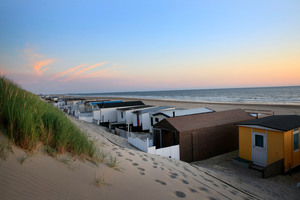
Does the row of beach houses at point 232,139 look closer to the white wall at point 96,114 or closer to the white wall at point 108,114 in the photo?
the white wall at point 108,114

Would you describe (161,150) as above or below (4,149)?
below

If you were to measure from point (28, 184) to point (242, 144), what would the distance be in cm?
1176

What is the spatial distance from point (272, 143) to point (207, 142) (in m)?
3.82

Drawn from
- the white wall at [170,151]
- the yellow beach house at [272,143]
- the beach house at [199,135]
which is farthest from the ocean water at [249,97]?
the white wall at [170,151]

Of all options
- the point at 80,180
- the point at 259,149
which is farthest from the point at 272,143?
the point at 80,180

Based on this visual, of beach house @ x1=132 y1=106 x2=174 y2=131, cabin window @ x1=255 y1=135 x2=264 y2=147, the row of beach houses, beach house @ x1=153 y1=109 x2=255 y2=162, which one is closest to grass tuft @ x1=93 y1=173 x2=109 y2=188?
the row of beach houses

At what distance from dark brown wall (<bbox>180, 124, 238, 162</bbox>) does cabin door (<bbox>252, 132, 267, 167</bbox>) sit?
2584 mm

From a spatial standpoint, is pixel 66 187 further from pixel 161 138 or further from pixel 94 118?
pixel 94 118

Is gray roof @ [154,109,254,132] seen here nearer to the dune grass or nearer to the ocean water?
the dune grass

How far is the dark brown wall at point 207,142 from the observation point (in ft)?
39.2

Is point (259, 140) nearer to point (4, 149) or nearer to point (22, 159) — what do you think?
point (22, 159)

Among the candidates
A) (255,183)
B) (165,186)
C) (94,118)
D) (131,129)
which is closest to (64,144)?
(165,186)

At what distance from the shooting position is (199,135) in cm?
1253

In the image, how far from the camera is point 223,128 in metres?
13.7
